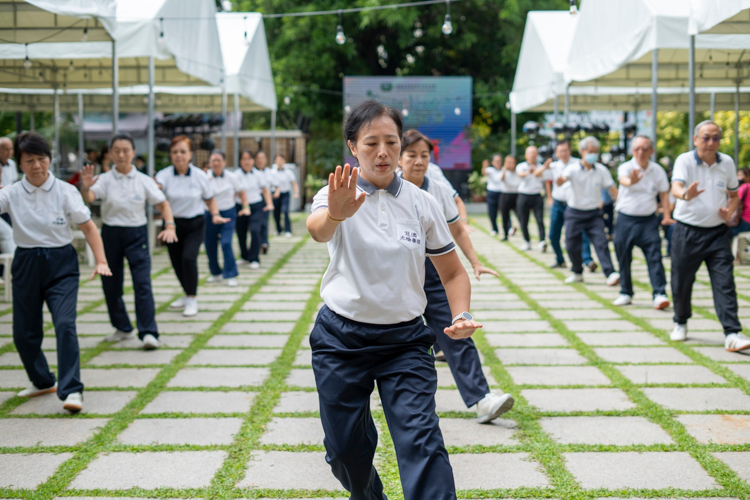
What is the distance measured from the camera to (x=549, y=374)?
4934mm

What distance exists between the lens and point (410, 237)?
7.95 ft

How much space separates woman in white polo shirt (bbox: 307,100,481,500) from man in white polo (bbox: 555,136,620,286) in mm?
6653

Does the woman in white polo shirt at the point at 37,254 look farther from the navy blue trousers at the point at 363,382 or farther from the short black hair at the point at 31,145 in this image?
the navy blue trousers at the point at 363,382

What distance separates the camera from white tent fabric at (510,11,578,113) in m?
12.9

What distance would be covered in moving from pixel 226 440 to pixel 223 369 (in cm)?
148

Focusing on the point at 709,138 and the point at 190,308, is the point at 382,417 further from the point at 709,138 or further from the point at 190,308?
the point at 190,308

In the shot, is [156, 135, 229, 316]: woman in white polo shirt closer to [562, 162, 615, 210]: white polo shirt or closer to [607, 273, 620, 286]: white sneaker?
[562, 162, 615, 210]: white polo shirt

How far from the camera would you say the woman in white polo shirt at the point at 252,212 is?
10750mm

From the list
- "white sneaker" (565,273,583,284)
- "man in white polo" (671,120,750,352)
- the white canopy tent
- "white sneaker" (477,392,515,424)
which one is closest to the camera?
"white sneaker" (477,392,515,424)

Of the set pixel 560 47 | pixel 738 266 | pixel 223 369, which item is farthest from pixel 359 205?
pixel 560 47

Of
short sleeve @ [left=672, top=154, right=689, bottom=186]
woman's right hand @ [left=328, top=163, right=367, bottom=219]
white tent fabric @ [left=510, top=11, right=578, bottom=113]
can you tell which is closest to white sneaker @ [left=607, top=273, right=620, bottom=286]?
short sleeve @ [left=672, top=154, right=689, bottom=186]

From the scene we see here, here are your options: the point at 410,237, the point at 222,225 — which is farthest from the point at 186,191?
the point at 410,237

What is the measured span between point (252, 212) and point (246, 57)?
3438mm

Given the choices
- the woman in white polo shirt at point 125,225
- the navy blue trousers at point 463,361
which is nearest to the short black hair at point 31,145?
the woman in white polo shirt at point 125,225
